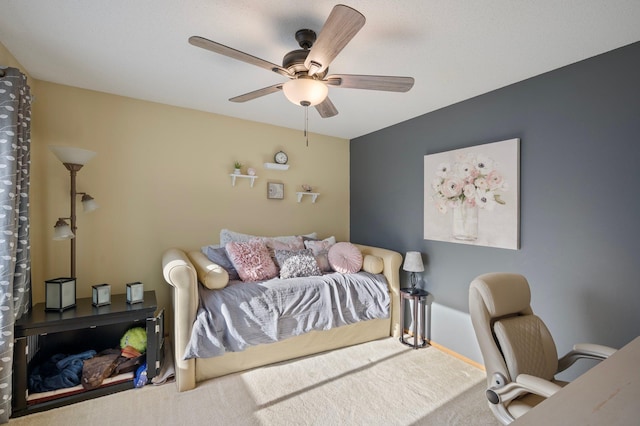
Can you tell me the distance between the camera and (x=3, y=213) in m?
1.78

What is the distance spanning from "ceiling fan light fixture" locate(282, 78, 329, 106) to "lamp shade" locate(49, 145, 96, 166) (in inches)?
70.3

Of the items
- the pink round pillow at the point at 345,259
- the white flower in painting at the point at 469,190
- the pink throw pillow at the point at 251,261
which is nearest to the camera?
the white flower in painting at the point at 469,190

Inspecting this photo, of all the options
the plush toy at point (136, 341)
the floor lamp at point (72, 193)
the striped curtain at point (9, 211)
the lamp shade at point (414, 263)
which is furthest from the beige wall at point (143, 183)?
the lamp shade at point (414, 263)

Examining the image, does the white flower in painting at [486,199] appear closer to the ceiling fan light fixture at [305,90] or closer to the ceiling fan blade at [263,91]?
the ceiling fan light fixture at [305,90]

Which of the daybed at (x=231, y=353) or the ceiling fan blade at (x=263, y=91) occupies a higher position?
the ceiling fan blade at (x=263, y=91)

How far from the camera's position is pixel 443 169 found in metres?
3.00

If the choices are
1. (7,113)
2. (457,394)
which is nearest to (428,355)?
(457,394)

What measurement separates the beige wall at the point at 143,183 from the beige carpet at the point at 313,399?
1.12 m

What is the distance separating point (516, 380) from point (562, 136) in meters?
1.84

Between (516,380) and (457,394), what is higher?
(516,380)

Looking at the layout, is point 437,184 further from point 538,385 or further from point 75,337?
point 75,337

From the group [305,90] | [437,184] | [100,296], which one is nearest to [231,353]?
[100,296]

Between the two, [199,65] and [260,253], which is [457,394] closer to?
[260,253]

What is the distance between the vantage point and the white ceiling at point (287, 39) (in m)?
1.60
